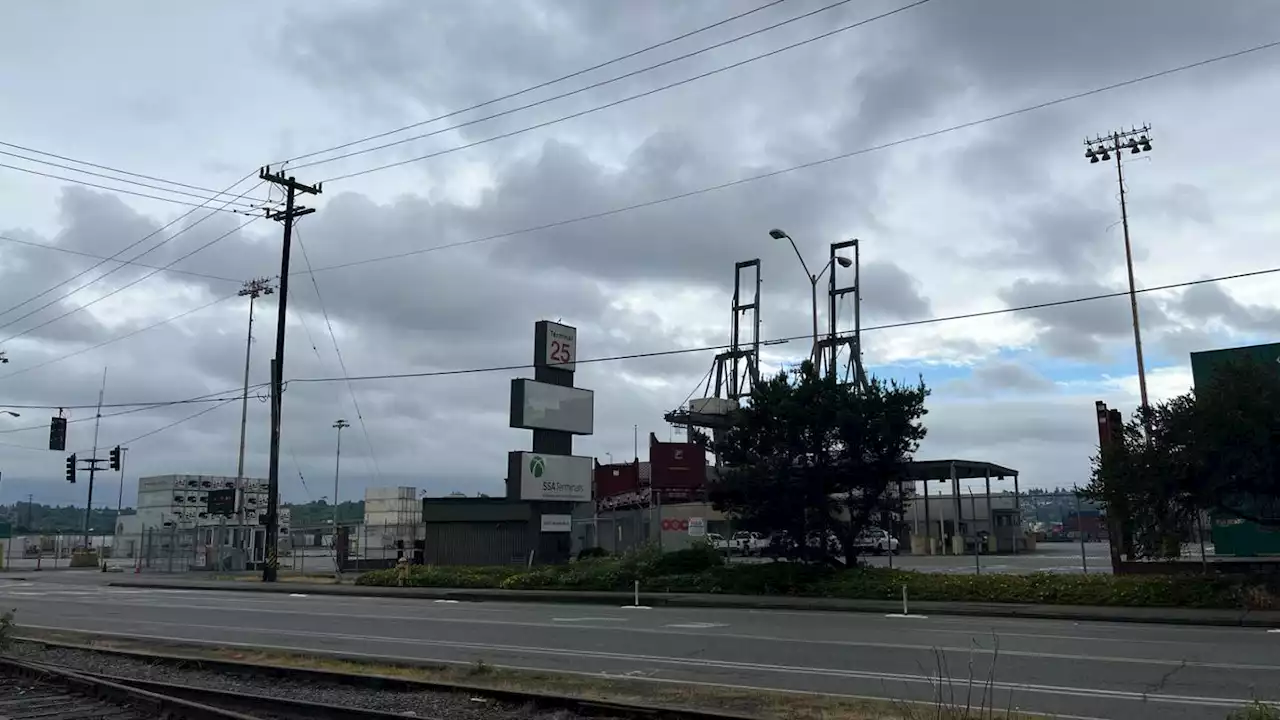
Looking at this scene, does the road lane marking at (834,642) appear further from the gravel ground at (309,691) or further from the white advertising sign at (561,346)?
the white advertising sign at (561,346)

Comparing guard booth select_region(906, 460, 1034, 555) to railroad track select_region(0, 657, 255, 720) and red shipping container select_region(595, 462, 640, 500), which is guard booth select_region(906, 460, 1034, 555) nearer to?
red shipping container select_region(595, 462, 640, 500)

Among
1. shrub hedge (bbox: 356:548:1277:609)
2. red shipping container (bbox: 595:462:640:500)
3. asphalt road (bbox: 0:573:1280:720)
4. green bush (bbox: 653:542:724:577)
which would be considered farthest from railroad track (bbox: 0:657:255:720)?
red shipping container (bbox: 595:462:640:500)

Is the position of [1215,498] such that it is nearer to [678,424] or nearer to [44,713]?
[44,713]

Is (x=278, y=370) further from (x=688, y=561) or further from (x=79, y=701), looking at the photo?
(x=79, y=701)

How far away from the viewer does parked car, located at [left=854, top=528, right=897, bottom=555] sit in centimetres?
2805

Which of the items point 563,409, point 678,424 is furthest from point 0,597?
point 678,424

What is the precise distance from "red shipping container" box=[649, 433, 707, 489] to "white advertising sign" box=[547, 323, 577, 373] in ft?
14.9

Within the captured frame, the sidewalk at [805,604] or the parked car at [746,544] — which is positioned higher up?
the parked car at [746,544]

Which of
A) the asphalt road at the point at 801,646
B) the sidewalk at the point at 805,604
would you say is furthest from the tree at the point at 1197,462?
the asphalt road at the point at 801,646

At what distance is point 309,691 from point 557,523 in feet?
82.9

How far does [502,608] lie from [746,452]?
793 centimetres

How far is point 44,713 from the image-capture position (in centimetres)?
1125

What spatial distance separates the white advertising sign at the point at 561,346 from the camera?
37.0 meters

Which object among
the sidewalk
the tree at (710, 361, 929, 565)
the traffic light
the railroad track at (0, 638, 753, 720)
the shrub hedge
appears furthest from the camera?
the traffic light
